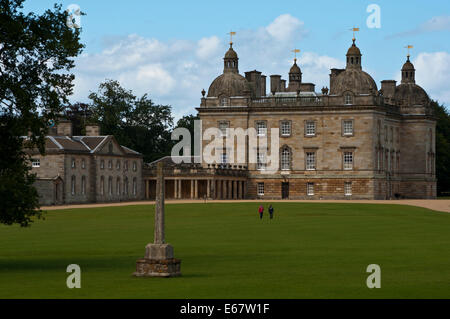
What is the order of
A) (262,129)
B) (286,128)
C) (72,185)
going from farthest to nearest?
(262,129), (286,128), (72,185)

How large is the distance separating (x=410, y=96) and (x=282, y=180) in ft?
64.1

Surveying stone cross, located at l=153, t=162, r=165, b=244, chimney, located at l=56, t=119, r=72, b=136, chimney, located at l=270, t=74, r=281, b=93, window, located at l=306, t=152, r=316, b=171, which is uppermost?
chimney, located at l=270, t=74, r=281, b=93

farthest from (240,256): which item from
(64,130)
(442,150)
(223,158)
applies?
(442,150)

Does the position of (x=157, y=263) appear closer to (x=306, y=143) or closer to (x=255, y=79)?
(x=306, y=143)

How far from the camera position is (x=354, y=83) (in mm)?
109938

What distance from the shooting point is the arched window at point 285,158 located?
11194 centimetres

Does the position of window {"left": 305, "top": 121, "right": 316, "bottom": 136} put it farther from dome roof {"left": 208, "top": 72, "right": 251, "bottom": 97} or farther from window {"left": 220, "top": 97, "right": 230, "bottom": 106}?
window {"left": 220, "top": 97, "right": 230, "bottom": 106}

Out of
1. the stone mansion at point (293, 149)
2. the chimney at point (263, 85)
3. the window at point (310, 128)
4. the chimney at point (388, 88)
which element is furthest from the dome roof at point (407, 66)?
the window at point (310, 128)

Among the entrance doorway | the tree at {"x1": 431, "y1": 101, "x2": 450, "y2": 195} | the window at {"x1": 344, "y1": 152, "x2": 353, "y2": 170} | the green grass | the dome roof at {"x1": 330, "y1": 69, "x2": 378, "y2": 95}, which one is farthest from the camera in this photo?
the tree at {"x1": 431, "y1": 101, "x2": 450, "y2": 195}

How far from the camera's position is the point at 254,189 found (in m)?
113

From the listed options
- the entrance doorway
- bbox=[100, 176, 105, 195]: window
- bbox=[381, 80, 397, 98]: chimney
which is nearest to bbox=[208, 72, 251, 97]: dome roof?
the entrance doorway

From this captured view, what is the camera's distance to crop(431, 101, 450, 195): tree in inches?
5103

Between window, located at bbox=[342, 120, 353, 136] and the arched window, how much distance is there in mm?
6321

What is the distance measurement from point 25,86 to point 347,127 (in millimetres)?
78207
